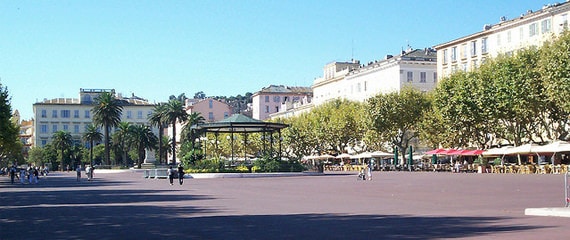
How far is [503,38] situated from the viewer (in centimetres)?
8144

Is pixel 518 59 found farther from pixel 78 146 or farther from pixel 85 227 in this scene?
pixel 78 146

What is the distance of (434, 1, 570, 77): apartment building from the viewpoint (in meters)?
72.6

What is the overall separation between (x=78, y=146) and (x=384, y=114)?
9138 centimetres

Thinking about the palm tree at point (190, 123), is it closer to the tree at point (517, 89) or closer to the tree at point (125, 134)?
the tree at point (125, 134)

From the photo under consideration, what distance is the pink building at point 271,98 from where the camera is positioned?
16262 centimetres

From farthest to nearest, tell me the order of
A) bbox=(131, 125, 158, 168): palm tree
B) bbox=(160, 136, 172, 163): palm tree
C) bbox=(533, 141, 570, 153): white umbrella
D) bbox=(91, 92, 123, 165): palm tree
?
bbox=(160, 136, 172, 163): palm tree → bbox=(131, 125, 158, 168): palm tree → bbox=(91, 92, 123, 165): palm tree → bbox=(533, 141, 570, 153): white umbrella

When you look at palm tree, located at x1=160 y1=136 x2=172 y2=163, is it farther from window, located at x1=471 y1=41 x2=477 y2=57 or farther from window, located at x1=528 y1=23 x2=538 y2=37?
window, located at x1=528 y1=23 x2=538 y2=37

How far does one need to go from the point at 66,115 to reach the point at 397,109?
9812 centimetres

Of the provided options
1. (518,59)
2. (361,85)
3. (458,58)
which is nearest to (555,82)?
(518,59)

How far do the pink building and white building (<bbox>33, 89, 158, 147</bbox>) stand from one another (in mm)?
25675

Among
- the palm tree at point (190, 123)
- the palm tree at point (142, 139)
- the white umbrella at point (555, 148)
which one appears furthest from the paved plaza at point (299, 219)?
the palm tree at point (142, 139)

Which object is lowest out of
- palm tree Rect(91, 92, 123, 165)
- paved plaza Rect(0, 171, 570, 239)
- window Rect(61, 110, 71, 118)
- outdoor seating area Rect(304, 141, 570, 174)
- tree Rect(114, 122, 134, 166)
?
paved plaza Rect(0, 171, 570, 239)

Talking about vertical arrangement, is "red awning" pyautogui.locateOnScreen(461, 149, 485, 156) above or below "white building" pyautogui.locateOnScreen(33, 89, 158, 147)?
below

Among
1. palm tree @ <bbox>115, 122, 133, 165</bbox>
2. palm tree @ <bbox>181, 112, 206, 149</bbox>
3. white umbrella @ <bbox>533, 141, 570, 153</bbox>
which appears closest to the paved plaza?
white umbrella @ <bbox>533, 141, 570, 153</bbox>
